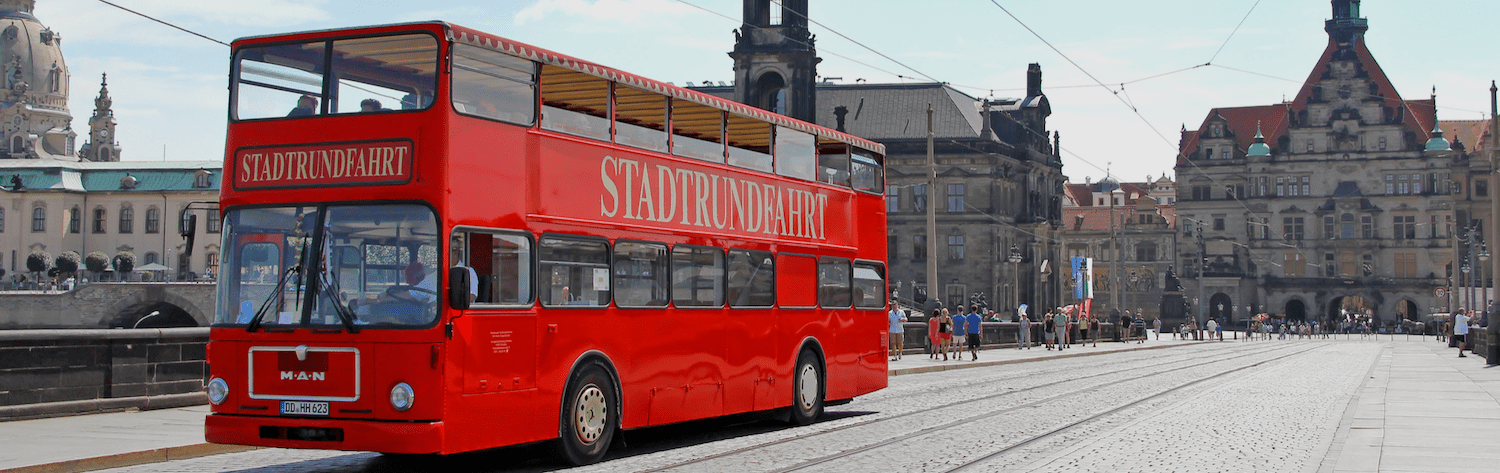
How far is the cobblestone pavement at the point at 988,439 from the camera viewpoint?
12398 mm

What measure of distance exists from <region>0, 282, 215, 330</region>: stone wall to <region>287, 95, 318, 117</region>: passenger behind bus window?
2809 inches

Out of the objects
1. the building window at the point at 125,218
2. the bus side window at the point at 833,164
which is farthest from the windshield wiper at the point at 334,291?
the building window at the point at 125,218

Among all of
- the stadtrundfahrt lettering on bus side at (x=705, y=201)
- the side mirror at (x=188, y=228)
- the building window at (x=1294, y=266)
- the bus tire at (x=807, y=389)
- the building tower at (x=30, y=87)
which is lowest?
the bus tire at (x=807, y=389)

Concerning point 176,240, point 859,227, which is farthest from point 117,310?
point 859,227

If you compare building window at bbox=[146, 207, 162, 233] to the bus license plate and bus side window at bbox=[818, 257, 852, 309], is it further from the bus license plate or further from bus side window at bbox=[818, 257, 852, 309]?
the bus license plate

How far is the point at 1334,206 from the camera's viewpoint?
4624 inches

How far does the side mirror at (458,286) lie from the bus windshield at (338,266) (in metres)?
0.27

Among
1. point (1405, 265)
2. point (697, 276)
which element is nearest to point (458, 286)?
point (697, 276)

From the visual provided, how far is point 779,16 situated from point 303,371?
71.5m

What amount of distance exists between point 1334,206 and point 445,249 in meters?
118

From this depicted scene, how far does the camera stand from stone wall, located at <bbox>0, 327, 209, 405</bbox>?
15.3m

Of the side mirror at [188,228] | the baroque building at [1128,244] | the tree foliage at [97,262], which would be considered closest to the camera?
the side mirror at [188,228]

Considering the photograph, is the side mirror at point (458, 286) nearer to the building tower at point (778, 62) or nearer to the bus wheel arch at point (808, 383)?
the bus wheel arch at point (808, 383)

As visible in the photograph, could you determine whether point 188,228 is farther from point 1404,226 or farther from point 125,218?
point 1404,226
